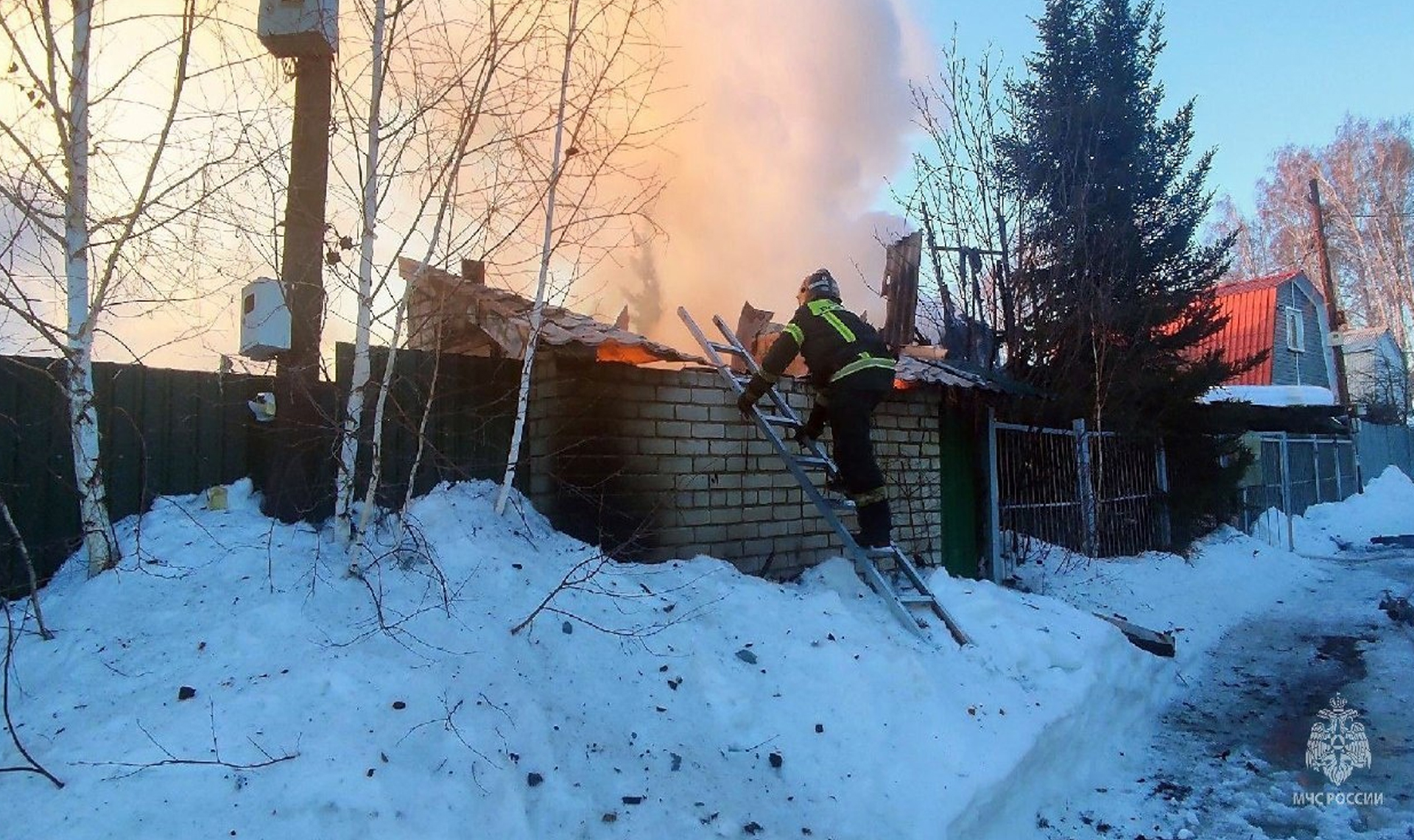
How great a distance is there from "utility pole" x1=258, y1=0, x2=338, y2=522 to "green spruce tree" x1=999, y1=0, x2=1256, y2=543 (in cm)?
778

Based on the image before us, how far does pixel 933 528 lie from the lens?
7340mm

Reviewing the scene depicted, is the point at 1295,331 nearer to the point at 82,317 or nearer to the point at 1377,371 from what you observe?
the point at 1377,371

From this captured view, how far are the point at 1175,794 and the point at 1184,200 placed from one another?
1131cm

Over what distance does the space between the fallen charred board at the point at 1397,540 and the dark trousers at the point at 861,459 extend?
12.8 meters

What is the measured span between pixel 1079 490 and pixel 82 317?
946 cm

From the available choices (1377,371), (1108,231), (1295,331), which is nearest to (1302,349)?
(1295,331)

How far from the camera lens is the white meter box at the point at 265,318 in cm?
414

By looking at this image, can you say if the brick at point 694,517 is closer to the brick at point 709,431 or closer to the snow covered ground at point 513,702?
the snow covered ground at point 513,702

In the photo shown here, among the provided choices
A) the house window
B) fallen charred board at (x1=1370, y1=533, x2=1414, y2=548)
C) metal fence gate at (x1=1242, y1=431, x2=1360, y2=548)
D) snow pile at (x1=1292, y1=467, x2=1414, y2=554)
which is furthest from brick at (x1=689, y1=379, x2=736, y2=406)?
the house window

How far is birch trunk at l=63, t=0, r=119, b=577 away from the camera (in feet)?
11.3

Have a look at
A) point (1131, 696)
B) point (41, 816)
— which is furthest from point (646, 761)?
point (1131, 696)

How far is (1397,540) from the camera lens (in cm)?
1352

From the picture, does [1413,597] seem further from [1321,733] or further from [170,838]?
[170,838]

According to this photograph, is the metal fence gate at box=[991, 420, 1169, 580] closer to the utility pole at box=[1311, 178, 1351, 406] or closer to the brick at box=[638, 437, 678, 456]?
the brick at box=[638, 437, 678, 456]
